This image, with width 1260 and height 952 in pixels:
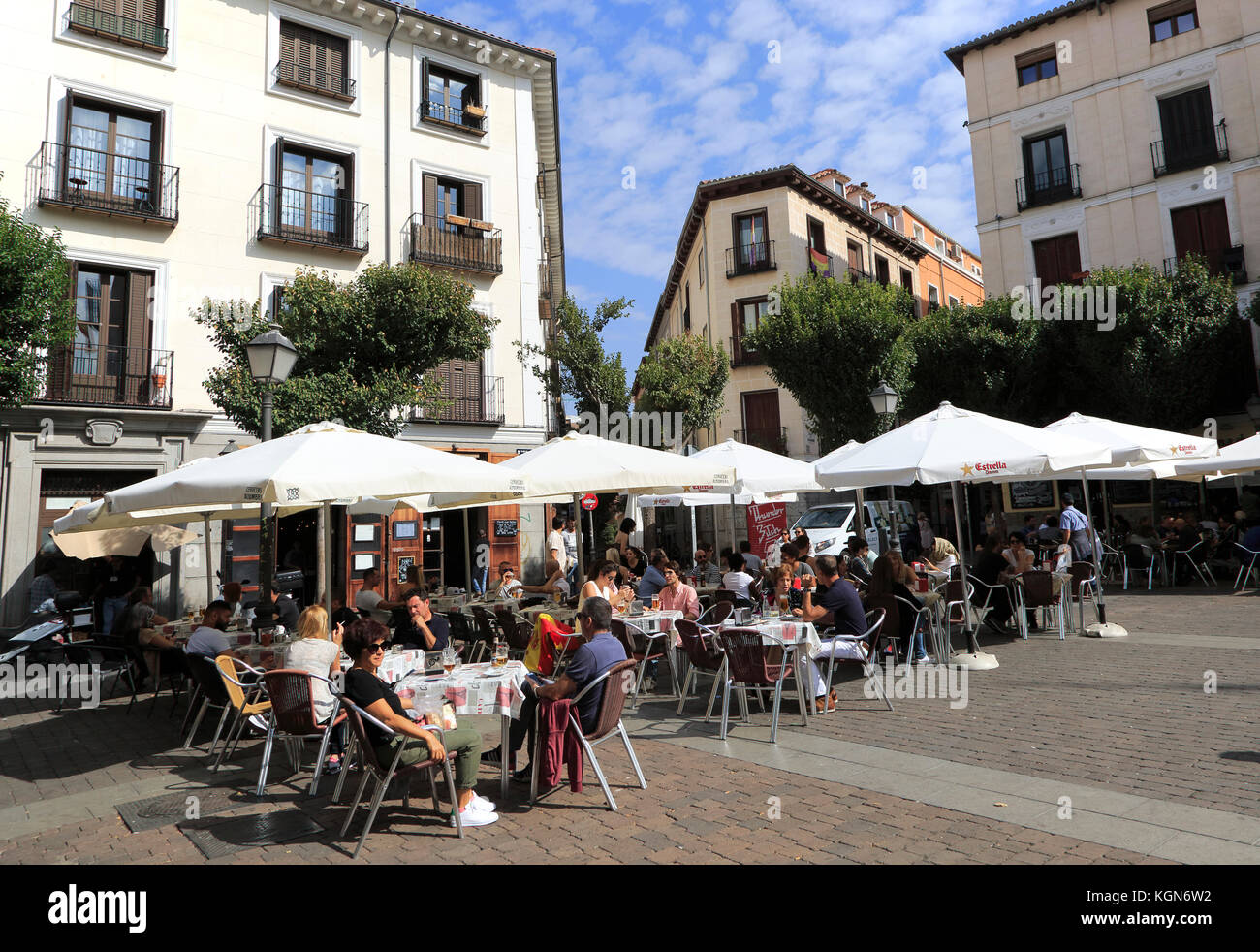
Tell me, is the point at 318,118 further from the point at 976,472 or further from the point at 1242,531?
the point at 1242,531

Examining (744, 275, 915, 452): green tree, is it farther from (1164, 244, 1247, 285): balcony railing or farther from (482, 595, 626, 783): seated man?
(482, 595, 626, 783): seated man

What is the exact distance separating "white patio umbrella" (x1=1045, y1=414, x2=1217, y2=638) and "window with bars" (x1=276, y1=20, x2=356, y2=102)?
692 inches

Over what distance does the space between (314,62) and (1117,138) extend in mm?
23186

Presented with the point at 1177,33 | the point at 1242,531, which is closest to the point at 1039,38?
the point at 1177,33

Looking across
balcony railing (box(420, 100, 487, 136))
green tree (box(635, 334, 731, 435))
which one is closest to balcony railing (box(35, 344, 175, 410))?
balcony railing (box(420, 100, 487, 136))

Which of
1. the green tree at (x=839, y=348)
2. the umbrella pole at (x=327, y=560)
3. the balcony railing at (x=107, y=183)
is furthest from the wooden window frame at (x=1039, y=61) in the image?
the umbrella pole at (x=327, y=560)

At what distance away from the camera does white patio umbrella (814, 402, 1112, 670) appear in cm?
816

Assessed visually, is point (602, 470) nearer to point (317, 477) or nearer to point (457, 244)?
point (317, 477)

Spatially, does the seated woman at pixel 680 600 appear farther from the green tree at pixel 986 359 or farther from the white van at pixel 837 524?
the green tree at pixel 986 359

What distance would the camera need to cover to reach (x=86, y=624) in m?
10.8

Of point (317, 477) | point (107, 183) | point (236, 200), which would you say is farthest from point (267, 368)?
point (236, 200)

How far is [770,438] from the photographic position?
2894cm

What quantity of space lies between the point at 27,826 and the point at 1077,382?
24242mm

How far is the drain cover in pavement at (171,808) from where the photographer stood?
15.8 ft
